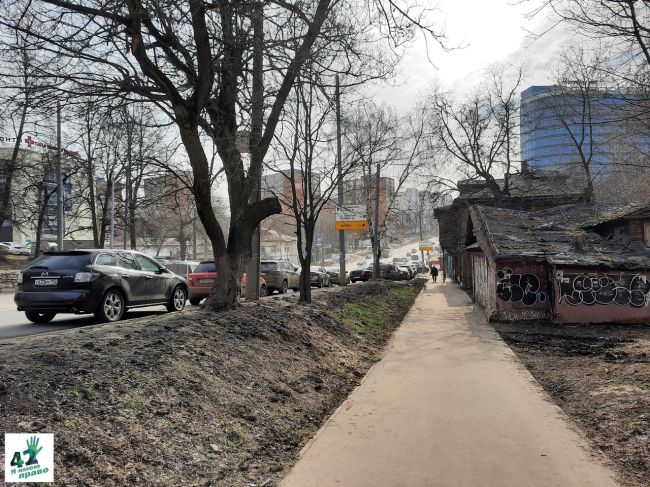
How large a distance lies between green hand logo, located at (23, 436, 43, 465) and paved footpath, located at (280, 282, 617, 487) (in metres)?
1.72

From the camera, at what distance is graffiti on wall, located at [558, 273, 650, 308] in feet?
45.6

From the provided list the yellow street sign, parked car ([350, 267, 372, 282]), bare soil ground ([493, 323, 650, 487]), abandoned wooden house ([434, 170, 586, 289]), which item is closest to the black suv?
bare soil ground ([493, 323, 650, 487])

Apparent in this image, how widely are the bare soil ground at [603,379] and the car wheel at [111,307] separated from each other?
25.2 feet

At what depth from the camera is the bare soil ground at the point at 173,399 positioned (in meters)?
3.63

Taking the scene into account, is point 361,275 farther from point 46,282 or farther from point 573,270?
point 46,282

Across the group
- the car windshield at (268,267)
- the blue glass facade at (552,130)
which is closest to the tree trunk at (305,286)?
the car windshield at (268,267)

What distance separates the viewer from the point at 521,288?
49.0 ft

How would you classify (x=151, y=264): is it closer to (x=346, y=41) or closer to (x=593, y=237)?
(x=346, y=41)

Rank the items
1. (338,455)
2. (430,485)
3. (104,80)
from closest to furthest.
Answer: (430,485)
(338,455)
(104,80)

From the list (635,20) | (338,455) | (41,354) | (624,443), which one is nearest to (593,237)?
(635,20)

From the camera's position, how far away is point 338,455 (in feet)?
14.9

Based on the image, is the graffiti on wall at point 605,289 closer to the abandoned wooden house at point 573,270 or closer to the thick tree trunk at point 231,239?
the abandoned wooden house at point 573,270

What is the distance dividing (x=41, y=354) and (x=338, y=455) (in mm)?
2970

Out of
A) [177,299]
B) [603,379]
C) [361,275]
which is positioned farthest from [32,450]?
[361,275]
